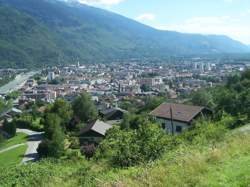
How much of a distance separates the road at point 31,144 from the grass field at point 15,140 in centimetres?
59

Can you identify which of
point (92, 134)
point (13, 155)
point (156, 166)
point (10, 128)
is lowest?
point (10, 128)

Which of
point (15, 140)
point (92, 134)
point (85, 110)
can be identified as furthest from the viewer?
point (85, 110)

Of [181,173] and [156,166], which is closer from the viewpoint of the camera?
[181,173]

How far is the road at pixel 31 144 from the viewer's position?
2902 cm

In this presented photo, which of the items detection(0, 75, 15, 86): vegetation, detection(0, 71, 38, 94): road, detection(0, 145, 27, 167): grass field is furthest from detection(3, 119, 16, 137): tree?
detection(0, 75, 15, 86): vegetation

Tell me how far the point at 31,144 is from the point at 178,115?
13.7m

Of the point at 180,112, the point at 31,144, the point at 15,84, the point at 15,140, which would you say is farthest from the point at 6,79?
the point at 180,112

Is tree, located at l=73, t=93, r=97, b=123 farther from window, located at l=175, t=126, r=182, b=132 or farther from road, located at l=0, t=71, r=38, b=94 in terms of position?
road, located at l=0, t=71, r=38, b=94

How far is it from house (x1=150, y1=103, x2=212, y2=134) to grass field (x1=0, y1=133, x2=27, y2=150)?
46.4 feet

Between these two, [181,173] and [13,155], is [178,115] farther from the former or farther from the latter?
[181,173]

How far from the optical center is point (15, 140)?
39031mm

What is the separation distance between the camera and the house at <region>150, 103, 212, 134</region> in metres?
28.1

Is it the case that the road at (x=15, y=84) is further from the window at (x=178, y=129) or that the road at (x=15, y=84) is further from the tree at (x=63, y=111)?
the window at (x=178, y=129)

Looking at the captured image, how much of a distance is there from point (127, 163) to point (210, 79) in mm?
112577
